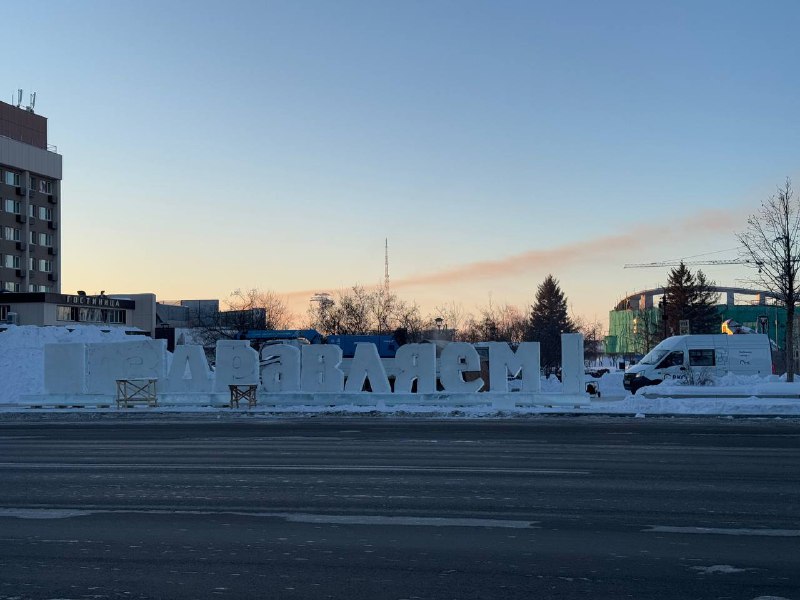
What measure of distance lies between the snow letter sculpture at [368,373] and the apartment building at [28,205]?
71952 millimetres

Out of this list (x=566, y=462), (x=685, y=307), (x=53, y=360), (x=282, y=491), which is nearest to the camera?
(x=282, y=491)

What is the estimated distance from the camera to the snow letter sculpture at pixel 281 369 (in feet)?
100

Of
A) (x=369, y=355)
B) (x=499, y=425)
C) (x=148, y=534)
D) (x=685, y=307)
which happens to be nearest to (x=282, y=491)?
(x=148, y=534)

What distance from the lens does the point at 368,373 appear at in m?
29.8

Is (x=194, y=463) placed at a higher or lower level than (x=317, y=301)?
lower

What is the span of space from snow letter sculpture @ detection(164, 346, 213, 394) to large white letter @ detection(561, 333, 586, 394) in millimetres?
12129

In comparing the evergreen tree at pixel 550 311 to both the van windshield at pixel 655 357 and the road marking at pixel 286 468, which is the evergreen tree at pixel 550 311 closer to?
the van windshield at pixel 655 357

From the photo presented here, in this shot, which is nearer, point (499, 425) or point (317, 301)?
point (499, 425)

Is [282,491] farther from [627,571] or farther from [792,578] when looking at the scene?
[792,578]

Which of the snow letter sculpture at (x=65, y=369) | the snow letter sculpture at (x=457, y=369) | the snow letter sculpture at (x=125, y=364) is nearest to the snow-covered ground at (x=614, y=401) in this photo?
the snow letter sculpture at (x=457, y=369)

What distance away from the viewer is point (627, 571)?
648 cm

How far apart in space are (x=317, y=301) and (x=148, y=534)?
8046cm

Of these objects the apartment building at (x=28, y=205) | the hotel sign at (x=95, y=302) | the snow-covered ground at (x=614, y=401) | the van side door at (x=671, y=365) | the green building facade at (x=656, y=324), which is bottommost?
the snow-covered ground at (x=614, y=401)

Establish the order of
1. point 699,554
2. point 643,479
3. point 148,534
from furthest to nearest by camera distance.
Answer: point 643,479 → point 148,534 → point 699,554
